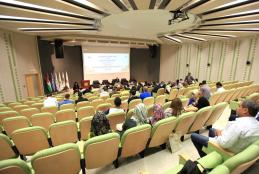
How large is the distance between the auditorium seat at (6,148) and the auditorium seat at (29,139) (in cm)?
7

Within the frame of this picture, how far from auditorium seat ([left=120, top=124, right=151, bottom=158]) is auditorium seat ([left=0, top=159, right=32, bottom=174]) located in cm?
118

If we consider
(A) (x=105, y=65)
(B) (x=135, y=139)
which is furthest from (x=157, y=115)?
(A) (x=105, y=65)

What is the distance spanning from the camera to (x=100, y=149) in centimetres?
185

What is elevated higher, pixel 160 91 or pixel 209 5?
pixel 209 5

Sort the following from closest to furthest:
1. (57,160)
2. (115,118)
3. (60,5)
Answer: (57,160) → (115,118) → (60,5)

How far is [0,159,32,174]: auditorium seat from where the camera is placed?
136cm

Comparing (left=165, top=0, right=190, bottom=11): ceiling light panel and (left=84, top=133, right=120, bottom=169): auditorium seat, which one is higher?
(left=165, top=0, right=190, bottom=11): ceiling light panel

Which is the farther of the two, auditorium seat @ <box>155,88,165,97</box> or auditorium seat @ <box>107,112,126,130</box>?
auditorium seat @ <box>155,88,165,97</box>

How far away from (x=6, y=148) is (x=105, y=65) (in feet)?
38.4

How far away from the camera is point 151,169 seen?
2.18 metres

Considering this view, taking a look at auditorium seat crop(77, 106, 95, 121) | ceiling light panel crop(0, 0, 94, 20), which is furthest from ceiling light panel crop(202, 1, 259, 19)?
auditorium seat crop(77, 106, 95, 121)

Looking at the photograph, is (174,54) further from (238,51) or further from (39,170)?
(39,170)

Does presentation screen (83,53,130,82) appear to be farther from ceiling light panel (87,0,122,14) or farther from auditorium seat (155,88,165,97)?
ceiling light panel (87,0,122,14)

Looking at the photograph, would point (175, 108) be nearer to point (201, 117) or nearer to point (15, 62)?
point (201, 117)
